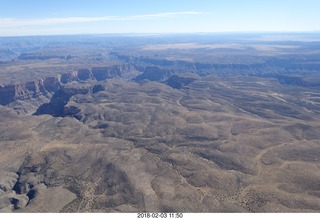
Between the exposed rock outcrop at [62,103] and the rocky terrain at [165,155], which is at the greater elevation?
the rocky terrain at [165,155]

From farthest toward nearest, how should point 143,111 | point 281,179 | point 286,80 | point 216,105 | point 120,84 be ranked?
point 286,80
point 120,84
point 216,105
point 143,111
point 281,179

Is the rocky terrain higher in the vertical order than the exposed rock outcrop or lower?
higher

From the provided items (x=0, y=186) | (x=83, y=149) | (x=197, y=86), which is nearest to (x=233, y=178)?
(x=83, y=149)

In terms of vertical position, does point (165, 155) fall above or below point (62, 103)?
above

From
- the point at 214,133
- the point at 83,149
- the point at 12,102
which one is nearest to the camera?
the point at 83,149

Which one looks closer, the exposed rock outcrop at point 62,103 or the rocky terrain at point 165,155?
the rocky terrain at point 165,155

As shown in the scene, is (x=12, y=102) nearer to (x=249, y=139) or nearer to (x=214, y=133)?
(x=214, y=133)

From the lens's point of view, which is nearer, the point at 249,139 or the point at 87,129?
the point at 249,139

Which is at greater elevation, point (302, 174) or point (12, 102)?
point (302, 174)

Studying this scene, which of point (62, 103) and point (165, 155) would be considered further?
point (62, 103)

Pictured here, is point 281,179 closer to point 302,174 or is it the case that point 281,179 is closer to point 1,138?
point 302,174

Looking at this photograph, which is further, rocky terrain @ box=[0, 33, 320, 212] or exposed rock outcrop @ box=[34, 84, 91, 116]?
exposed rock outcrop @ box=[34, 84, 91, 116]
